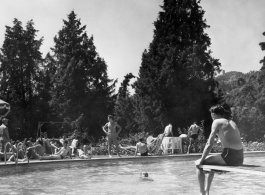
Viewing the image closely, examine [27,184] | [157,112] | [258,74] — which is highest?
[258,74]

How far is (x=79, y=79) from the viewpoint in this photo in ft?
133

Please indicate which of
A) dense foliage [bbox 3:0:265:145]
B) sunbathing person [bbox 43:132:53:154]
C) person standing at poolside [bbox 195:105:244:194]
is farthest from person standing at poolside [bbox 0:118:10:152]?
dense foliage [bbox 3:0:265:145]

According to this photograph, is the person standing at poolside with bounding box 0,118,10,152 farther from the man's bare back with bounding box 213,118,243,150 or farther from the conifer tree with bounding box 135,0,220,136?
the conifer tree with bounding box 135,0,220,136

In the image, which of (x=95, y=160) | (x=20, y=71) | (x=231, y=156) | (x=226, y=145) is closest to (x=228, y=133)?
(x=226, y=145)

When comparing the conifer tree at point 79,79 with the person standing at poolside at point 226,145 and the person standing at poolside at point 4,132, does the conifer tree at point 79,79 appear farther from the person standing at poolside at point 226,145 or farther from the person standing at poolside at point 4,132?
the person standing at poolside at point 226,145

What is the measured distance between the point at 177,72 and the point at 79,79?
9.29 meters

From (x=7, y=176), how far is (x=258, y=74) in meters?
33.9

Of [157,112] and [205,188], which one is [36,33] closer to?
[157,112]

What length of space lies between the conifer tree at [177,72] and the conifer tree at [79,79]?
3.99 metres

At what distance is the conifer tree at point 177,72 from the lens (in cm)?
3766

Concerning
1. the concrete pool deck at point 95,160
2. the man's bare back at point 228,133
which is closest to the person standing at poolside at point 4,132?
the concrete pool deck at point 95,160

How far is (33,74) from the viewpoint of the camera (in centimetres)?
4441

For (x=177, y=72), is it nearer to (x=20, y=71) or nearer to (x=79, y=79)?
(x=79, y=79)

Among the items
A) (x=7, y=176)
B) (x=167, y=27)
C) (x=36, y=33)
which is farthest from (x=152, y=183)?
(x=36, y=33)
